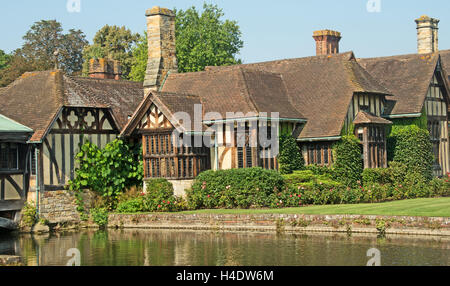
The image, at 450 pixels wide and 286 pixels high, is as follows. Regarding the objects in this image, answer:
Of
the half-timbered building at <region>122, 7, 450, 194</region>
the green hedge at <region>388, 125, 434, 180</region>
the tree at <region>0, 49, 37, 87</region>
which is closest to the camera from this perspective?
the half-timbered building at <region>122, 7, 450, 194</region>

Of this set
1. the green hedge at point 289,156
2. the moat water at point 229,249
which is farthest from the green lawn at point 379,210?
the green hedge at point 289,156

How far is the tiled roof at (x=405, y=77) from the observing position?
35.5m

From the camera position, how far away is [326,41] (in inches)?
1614

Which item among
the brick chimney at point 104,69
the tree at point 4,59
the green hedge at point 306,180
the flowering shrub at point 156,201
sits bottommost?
the flowering shrub at point 156,201

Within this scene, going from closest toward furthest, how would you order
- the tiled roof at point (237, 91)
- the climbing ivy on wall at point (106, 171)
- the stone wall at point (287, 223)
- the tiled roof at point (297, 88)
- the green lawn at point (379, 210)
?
the stone wall at point (287, 223)
the green lawn at point (379, 210)
the climbing ivy on wall at point (106, 171)
the tiled roof at point (237, 91)
the tiled roof at point (297, 88)

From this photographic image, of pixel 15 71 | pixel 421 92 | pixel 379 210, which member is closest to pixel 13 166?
pixel 379 210

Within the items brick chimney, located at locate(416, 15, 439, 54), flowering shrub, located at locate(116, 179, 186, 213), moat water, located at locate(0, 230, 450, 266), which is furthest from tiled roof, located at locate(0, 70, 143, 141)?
brick chimney, located at locate(416, 15, 439, 54)

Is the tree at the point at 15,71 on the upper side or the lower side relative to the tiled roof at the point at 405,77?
upper

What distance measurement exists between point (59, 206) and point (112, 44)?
124ft

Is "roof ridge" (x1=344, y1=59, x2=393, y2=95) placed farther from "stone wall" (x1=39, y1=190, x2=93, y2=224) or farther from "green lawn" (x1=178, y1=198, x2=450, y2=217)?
"stone wall" (x1=39, y1=190, x2=93, y2=224)

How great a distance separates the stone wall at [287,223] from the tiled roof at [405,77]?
12129mm

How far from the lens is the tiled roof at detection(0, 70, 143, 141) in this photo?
30.4 m

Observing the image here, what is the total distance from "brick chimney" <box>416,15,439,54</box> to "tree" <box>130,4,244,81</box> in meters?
17.9

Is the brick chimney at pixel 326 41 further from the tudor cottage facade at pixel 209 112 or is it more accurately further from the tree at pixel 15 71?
the tree at pixel 15 71
